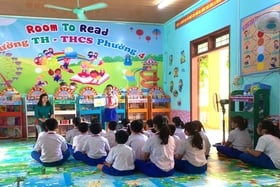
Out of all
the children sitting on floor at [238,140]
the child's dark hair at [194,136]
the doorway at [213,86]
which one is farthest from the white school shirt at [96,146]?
the doorway at [213,86]

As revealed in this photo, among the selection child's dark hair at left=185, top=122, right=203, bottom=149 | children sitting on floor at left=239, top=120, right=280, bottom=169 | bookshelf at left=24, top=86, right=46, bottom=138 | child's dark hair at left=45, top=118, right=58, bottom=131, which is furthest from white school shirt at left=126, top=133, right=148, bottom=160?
bookshelf at left=24, top=86, right=46, bottom=138

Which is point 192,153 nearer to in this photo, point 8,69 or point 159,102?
point 159,102

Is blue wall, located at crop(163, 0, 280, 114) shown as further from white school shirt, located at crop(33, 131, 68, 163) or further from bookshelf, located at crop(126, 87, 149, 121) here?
white school shirt, located at crop(33, 131, 68, 163)

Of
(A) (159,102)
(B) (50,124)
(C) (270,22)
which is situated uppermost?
(C) (270,22)

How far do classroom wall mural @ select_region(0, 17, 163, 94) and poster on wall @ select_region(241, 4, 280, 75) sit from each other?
3891mm

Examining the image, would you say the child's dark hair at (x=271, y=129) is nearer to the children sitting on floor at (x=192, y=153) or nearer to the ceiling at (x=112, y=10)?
the children sitting on floor at (x=192, y=153)

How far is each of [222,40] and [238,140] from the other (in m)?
2.76

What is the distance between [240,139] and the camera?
5.31 metres

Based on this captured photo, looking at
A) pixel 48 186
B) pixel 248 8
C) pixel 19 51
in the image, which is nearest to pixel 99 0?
pixel 19 51

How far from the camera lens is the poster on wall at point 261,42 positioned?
474cm

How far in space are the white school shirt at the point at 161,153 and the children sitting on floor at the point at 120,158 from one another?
0.95 ft

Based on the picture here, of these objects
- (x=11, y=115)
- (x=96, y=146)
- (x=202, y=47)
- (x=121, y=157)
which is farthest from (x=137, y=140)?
(x=11, y=115)

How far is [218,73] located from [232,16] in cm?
440

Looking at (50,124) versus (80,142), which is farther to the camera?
(80,142)
